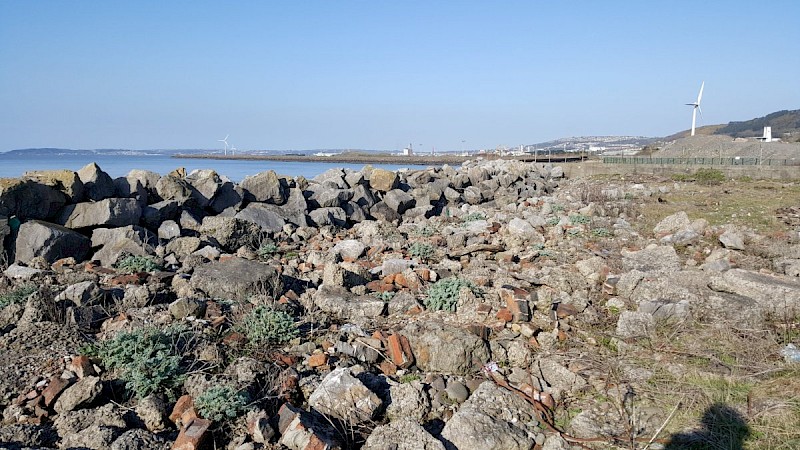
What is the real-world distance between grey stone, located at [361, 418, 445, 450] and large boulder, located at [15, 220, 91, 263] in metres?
6.54

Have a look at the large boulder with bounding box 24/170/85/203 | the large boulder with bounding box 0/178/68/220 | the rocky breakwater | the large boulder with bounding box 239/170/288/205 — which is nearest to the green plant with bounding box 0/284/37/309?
the rocky breakwater

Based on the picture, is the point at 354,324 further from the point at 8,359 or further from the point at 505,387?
the point at 8,359

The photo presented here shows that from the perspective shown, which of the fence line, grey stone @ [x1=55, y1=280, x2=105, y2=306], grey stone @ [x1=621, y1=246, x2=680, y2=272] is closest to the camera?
grey stone @ [x1=55, y1=280, x2=105, y2=306]

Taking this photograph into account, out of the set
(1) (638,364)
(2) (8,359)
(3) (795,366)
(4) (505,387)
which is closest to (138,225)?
(2) (8,359)

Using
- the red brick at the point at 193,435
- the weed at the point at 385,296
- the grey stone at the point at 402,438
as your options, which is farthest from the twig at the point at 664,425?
the weed at the point at 385,296

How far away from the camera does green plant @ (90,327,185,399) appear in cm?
375

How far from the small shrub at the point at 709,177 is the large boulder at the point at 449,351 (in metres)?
18.7

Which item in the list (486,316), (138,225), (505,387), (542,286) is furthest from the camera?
(138,225)

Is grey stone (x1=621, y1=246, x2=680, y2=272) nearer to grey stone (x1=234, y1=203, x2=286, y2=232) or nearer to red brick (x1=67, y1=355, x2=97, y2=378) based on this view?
red brick (x1=67, y1=355, x2=97, y2=378)

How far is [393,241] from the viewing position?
387 inches

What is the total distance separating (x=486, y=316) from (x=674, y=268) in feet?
10.4

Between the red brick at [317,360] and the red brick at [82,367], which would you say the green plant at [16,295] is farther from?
the red brick at [317,360]

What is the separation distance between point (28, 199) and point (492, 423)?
830cm

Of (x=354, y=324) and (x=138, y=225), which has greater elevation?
(x=138, y=225)
